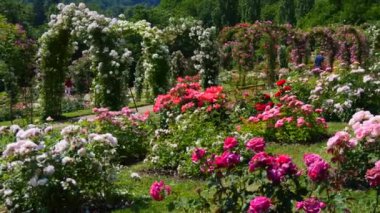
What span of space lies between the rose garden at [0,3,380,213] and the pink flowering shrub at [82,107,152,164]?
2 centimetres

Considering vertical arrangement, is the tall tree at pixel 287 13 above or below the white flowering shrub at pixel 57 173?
above

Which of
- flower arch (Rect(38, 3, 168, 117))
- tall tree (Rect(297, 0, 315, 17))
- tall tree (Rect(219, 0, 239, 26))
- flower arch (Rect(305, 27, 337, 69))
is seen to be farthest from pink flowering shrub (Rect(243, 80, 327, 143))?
tall tree (Rect(219, 0, 239, 26))

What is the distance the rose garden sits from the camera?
14.5 ft

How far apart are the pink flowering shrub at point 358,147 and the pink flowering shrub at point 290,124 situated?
2.62m

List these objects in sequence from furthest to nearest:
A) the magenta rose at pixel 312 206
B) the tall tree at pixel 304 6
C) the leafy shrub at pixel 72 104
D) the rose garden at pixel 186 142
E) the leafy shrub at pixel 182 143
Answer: the tall tree at pixel 304 6
the leafy shrub at pixel 72 104
the leafy shrub at pixel 182 143
the rose garden at pixel 186 142
the magenta rose at pixel 312 206

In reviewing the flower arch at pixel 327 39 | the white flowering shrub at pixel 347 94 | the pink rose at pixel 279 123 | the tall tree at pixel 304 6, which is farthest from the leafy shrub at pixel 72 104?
the tall tree at pixel 304 6

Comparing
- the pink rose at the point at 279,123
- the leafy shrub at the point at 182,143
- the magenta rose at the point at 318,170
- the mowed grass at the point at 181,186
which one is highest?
the magenta rose at the point at 318,170

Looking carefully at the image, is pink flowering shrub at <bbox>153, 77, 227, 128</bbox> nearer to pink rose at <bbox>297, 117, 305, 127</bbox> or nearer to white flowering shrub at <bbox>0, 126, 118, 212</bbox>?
pink rose at <bbox>297, 117, 305, 127</bbox>

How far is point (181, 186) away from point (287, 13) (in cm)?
6900

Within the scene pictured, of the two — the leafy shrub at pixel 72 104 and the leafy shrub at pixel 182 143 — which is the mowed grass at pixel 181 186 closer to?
the leafy shrub at pixel 182 143

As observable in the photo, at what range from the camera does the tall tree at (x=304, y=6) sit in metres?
72.6

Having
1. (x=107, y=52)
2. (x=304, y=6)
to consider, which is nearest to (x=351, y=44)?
(x=107, y=52)

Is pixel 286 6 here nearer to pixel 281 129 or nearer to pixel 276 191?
pixel 281 129

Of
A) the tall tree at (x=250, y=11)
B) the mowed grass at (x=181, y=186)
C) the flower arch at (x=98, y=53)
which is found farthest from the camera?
the tall tree at (x=250, y=11)
